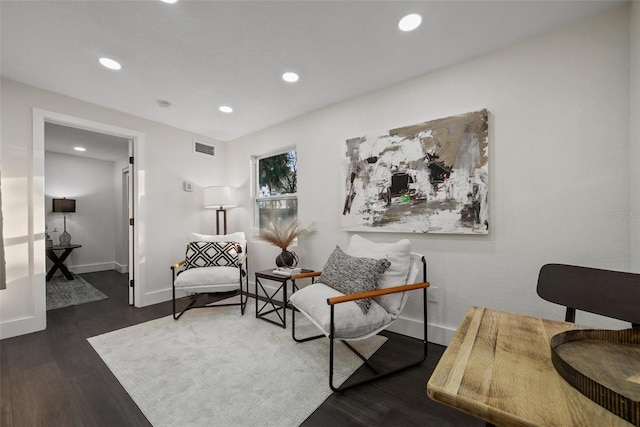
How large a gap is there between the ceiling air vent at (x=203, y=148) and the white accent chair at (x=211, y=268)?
1.49m

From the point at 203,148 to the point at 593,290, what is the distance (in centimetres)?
459

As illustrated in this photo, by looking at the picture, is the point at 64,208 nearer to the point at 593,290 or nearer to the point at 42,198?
the point at 42,198

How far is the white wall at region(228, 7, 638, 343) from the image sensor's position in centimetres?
173

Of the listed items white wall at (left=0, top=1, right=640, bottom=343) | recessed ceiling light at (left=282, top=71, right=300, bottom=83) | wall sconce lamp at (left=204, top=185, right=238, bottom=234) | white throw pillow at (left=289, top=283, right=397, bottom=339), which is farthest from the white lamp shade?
white throw pillow at (left=289, top=283, right=397, bottom=339)

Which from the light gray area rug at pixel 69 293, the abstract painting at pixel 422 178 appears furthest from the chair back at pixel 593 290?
the light gray area rug at pixel 69 293

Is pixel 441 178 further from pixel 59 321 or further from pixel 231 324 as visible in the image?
pixel 59 321

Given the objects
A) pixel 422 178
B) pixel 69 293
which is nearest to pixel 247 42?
pixel 422 178

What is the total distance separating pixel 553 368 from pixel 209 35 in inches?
102

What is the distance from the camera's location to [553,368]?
68 centimetres

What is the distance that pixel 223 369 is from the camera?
1.98 metres

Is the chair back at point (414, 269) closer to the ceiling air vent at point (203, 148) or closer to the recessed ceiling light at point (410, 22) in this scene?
the recessed ceiling light at point (410, 22)

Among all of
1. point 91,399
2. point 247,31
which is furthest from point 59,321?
point 247,31

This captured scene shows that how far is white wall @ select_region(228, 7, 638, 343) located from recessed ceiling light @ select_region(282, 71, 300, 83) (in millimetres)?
942

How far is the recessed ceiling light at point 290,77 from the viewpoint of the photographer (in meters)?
2.49
